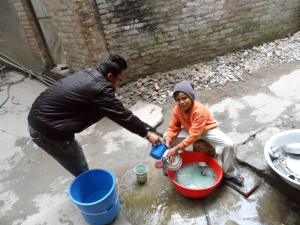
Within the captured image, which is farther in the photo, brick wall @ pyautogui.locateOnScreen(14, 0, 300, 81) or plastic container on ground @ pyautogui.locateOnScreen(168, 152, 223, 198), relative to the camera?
brick wall @ pyautogui.locateOnScreen(14, 0, 300, 81)

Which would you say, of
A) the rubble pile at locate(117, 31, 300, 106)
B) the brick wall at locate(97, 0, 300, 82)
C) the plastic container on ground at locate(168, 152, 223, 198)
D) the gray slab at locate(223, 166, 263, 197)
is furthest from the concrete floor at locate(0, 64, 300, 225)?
the brick wall at locate(97, 0, 300, 82)

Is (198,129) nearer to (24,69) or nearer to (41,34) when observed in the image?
(41,34)

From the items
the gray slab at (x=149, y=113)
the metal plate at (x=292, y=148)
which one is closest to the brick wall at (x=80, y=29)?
the gray slab at (x=149, y=113)

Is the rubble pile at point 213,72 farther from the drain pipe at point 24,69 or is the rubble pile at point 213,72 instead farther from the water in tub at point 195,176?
the drain pipe at point 24,69

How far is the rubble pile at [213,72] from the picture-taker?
406 cm

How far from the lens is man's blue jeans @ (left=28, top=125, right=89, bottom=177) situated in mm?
1881

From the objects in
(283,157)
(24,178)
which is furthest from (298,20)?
(24,178)

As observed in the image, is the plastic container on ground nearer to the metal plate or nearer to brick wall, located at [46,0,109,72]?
the metal plate

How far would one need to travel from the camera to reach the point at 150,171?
250cm

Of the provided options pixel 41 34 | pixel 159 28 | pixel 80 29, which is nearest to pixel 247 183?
pixel 159 28

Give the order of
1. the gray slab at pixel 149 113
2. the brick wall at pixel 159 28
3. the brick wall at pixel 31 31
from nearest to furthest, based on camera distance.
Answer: the gray slab at pixel 149 113 < the brick wall at pixel 159 28 < the brick wall at pixel 31 31

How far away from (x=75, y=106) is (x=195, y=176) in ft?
5.08

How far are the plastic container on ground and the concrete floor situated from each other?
0.58 feet

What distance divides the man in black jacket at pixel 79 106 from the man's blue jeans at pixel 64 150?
1 cm
